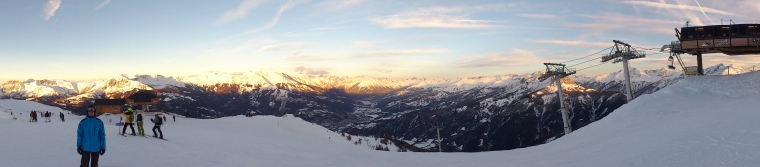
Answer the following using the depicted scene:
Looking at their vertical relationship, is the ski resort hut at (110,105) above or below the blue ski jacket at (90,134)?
below

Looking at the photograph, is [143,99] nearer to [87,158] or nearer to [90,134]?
[87,158]

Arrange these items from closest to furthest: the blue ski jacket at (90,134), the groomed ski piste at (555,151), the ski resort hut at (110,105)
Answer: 1. the blue ski jacket at (90,134)
2. the groomed ski piste at (555,151)
3. the ski resort hut at (110,105)

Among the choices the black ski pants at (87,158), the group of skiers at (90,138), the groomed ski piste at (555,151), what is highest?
the group of skiers at (90,138)

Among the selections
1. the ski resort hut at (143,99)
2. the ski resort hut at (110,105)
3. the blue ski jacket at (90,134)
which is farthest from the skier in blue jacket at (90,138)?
the ski resort hut at (110,105)

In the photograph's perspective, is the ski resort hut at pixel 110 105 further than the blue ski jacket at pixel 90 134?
Yes

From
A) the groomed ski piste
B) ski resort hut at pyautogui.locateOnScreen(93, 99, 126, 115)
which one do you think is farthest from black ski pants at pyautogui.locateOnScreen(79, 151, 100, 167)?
ski resort hut at pyautogui.locateOnScreen(93, 99, 126, 115)

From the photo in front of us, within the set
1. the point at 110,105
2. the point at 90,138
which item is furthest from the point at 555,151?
the point at 110,105

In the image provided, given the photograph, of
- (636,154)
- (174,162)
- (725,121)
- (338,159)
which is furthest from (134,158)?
(725,121)

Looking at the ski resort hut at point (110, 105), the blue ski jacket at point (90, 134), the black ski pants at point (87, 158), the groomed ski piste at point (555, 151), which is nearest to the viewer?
the blue ski jacket at point (90, 134)

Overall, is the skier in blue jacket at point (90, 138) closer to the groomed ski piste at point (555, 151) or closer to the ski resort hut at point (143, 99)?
the groomed ski piste at point (555, 151)
